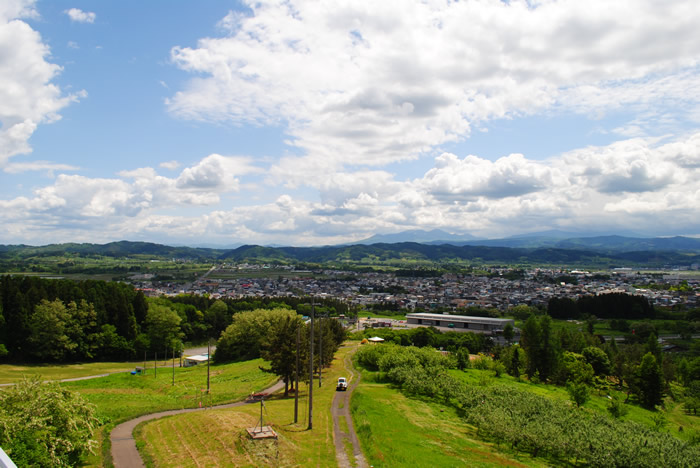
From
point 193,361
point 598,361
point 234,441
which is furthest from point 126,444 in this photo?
point 598,361

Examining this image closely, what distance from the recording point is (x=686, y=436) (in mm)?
40031

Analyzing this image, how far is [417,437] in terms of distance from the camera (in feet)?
82.8

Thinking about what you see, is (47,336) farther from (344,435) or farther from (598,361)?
(598,361)

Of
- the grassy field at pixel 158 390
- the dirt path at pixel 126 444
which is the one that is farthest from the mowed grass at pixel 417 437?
the grassy field at pixel 158 390

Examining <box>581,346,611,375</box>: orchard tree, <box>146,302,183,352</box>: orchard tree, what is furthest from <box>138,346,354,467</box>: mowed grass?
<box>146,302,183,352</box>: orchard tree

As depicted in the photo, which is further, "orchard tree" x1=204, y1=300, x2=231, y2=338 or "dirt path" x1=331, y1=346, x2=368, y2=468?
"orchard tree" x1=204, y1=300, x2=231, y2=338

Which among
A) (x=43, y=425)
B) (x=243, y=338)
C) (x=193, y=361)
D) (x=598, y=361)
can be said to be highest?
(x=43, y=425)

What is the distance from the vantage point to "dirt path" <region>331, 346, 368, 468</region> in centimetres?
2019

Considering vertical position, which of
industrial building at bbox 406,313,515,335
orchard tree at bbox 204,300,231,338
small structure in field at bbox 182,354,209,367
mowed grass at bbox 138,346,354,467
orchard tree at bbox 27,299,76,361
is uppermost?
mowed grass at bbox 138,346,354,467

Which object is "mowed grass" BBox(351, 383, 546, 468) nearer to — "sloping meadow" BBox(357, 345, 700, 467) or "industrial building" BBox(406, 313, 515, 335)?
"sloping meadow" BBox(357, 345, 700, 467)

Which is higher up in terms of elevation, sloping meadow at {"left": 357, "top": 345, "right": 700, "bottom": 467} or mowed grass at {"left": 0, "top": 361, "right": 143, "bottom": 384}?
sloping meadow at {"left": 357, "top": 345, "right": 700, "bottom": 467}

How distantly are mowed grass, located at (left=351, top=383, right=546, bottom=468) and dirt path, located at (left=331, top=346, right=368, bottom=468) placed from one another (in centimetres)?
38

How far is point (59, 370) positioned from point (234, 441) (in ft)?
157

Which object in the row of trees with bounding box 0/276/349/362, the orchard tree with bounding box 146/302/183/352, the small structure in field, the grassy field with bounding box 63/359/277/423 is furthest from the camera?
the orchard tree with bounding box 146/302/183/352
